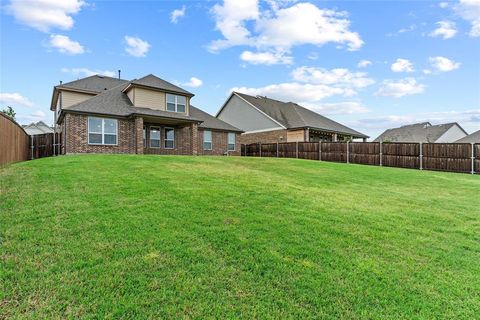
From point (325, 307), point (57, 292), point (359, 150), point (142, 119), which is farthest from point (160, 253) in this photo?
point (359, 150)

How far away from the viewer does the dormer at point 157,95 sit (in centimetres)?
1916

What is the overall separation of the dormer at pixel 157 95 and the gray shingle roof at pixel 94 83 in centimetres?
474

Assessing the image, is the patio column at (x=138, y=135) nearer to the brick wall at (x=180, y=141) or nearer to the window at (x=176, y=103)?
the brick wall at (x=180, y=141)

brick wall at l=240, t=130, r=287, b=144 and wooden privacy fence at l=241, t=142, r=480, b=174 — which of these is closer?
wooden privacy fence at l=241, t=142, r=480, b=174

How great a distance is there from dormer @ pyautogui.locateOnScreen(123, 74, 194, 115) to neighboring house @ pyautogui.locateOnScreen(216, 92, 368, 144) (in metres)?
10.2

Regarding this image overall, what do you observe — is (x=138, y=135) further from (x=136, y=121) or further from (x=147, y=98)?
(x=147, y=98)

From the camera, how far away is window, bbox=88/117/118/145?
1669cm

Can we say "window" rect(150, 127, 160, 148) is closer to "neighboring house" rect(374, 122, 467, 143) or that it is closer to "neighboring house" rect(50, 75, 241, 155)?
"neighboring house" rect(50, 75, 241, 155)

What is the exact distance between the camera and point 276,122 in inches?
1110

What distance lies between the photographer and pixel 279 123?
28203 millimetres

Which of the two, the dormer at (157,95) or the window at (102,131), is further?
the dormer at (157,95)

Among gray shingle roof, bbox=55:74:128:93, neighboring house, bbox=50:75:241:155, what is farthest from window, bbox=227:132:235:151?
gray shingle roof, bbox=55:74:128:93

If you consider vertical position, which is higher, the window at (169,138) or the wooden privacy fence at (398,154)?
the window at (169,138)

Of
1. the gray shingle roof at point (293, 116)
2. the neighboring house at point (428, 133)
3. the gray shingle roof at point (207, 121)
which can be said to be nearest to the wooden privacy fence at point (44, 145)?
the gray shingle roof at point (207, 121)
